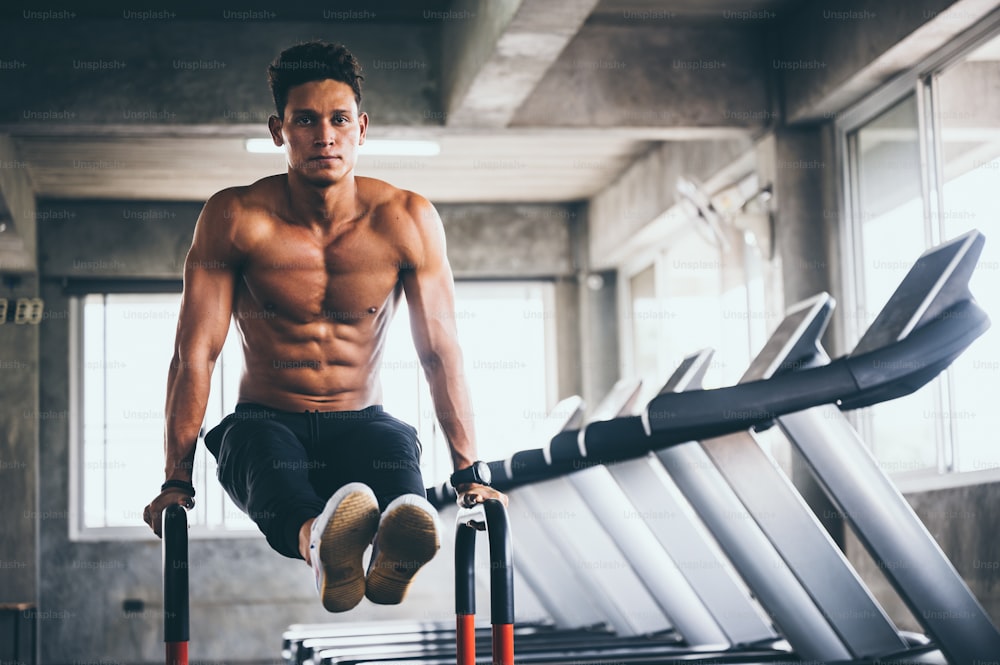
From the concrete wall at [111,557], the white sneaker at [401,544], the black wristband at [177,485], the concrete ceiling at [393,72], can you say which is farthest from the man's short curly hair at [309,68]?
the concrete wall at [111,557]

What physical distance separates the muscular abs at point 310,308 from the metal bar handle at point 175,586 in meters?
0.38

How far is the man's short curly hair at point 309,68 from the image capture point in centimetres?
263

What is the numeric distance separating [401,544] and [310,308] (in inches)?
25.9

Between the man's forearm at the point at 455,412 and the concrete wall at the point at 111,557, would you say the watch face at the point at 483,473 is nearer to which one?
the man's forearm at the point at 455,412


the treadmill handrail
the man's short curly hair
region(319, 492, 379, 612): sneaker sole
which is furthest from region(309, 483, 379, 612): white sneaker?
the treadmill handrail

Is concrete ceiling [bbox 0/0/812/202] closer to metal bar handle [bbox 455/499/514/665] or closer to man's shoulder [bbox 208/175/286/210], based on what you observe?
man's shoulder [bbox 208/175/286/210]

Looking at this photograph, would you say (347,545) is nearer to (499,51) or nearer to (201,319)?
(201,319)

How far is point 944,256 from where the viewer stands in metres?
3.53

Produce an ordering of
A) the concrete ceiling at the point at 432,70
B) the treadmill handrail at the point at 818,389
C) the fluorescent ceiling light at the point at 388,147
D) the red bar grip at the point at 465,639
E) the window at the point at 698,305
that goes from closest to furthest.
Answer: the red bar grip at the point at 465,639, the treadmill handrail at the point at 818,389, the concrete ceiling at the point at 432,70, the window at the point at 698,305, the fluorescent ceiling light at the point at 388,147

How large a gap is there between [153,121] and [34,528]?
410 centimetres

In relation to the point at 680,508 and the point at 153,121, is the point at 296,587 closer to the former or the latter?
the point at 153,121

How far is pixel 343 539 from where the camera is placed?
7.52 feet

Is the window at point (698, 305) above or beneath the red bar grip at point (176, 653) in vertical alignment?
above

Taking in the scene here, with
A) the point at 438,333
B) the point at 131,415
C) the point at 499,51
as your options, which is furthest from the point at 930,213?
the point at 131,415
